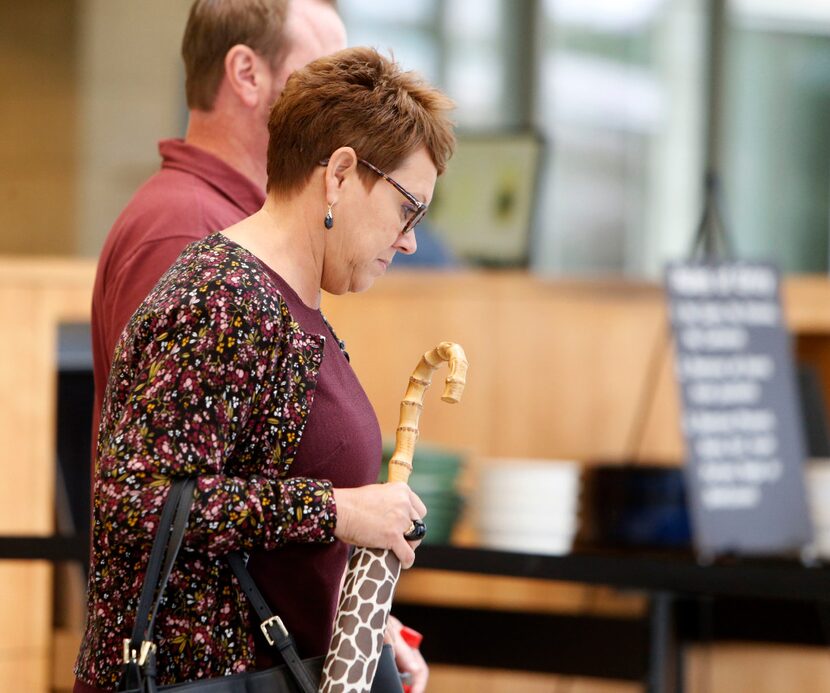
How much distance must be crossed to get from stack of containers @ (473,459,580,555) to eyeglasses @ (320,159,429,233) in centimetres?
181

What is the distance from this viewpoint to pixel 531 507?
3.18 m

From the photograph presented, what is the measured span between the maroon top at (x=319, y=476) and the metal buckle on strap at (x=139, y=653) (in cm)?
12

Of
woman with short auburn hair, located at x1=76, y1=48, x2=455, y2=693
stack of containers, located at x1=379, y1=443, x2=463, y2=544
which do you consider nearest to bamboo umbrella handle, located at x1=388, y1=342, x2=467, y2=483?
woman with short auburn hair, located at x1=76, y1=48, x2=455, y2=693

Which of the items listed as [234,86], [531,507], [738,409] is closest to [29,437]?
[531,507]

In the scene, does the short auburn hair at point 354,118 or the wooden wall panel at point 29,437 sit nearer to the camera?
the short auburn hair at point 354,118

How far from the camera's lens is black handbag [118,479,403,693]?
1.24 m

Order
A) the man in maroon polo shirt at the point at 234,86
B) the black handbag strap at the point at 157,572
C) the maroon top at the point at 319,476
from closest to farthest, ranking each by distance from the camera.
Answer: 1. the black handbag strap at the point at 157,572
2. the maroon top at the point at 319,476
3. the man in maroon polo shirt at the point at 234,86

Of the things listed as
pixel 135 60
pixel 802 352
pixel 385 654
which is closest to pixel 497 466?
pixel 802 352

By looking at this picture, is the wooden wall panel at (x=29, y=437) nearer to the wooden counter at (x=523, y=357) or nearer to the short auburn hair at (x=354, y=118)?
the wooden counter at (x=523, y=357)

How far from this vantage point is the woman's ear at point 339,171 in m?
1.38

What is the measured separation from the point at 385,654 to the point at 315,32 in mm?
892

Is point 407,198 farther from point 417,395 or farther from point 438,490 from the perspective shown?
point 438,490

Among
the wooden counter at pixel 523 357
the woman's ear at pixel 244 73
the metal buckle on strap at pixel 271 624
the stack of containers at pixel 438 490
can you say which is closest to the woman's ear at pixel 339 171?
the metal buckle on strap at pixel 271 624

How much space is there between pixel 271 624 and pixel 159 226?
603mm
